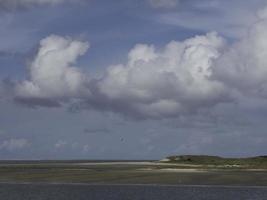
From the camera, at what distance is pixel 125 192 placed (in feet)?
267

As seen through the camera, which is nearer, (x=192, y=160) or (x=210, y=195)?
(x=210, y=195)

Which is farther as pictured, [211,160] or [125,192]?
[211,160]

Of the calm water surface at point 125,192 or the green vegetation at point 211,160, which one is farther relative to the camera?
the green vegetation at point 211,160

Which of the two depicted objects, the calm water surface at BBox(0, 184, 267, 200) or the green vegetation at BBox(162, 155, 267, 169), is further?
the green vegetation at BBox(162, 155, 267, 169)

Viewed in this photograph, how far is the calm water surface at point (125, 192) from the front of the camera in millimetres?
74625

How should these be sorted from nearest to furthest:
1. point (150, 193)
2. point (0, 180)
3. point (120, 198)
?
1. point (120, 198)
2. point (150, 193)
3. point (0, 180)

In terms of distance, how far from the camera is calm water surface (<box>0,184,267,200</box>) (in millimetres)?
74625

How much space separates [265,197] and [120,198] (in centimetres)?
1818

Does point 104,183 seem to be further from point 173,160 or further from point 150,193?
point 173,160

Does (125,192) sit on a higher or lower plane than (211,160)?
lower

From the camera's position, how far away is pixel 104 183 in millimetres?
96500

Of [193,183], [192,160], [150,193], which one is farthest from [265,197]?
[192,160]

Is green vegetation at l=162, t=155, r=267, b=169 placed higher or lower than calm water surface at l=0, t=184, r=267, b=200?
higher

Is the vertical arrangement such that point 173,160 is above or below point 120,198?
above
